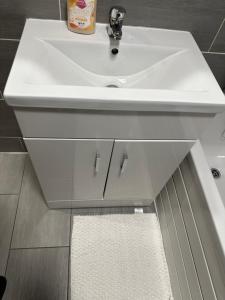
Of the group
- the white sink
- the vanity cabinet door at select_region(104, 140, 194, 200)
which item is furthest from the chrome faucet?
the vanity cabinet door at select_region(104, 140, 194, 200)

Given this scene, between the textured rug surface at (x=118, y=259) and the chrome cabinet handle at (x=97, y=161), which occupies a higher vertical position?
the chrome cabinet handle at (x=97, y=161)

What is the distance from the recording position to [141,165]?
0.91 metres

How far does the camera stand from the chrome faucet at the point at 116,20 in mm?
706

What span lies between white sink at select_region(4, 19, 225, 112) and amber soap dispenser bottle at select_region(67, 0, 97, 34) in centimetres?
3

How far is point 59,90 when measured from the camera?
0.59m

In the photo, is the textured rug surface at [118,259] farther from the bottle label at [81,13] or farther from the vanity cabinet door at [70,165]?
the bottle label at [81,13]

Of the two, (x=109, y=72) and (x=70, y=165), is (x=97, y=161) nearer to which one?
(x=70, y=165)

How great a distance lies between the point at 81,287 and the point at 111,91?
3.02 feet

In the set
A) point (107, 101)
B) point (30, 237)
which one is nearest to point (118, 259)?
point (30, 237)

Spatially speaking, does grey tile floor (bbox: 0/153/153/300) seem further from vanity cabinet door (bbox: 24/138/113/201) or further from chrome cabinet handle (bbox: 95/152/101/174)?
chrome cabinet handle (bbox: 95/152/101/174)

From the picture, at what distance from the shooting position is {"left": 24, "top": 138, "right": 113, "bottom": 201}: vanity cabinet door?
759mm

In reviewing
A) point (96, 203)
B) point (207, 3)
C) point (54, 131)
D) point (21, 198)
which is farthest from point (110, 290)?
point (207, 3)

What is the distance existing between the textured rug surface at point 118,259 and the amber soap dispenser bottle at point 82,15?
3.00 ft

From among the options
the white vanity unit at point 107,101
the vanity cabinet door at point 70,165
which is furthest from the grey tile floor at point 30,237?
the white vanity unit at point 107,101
